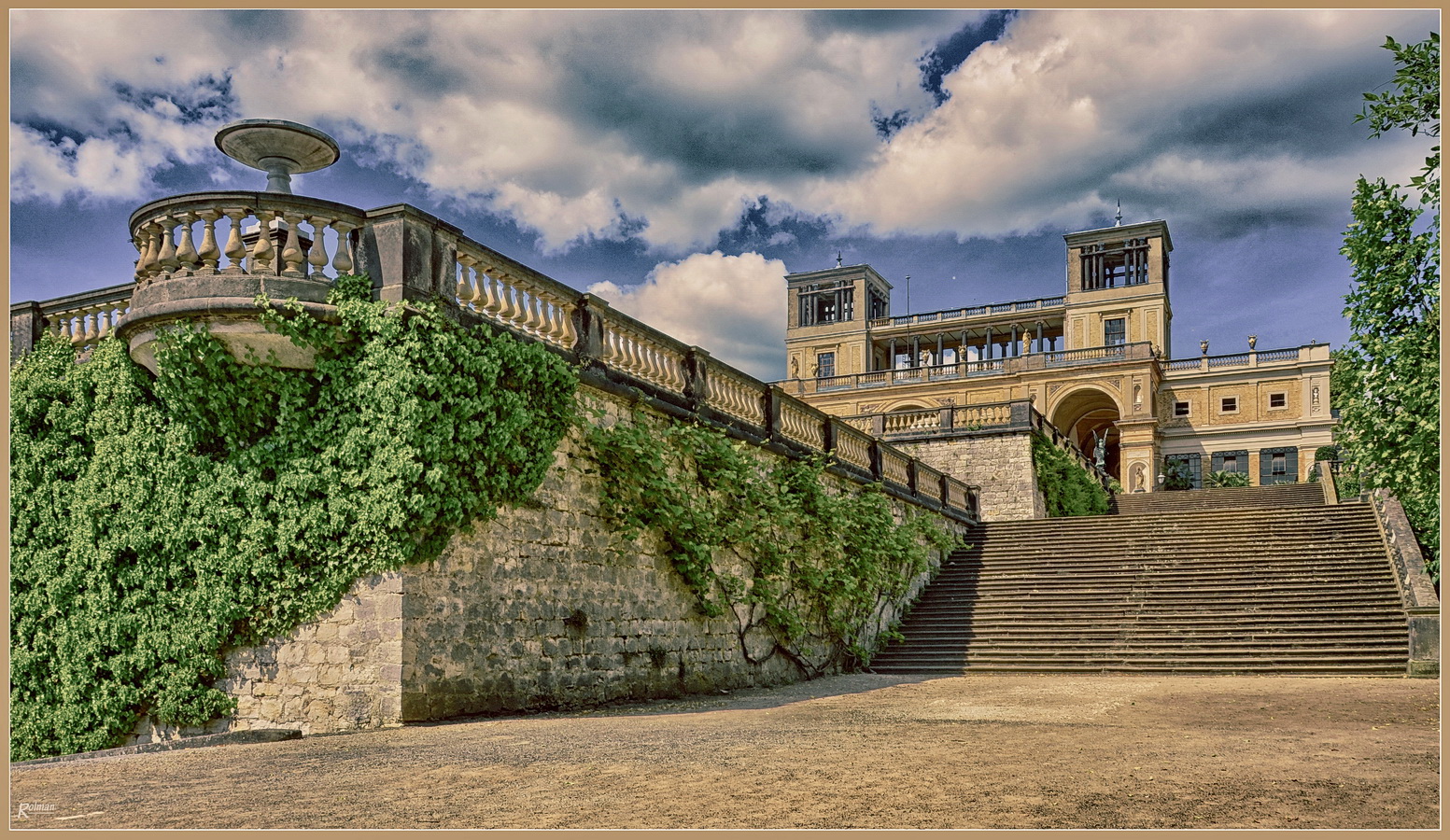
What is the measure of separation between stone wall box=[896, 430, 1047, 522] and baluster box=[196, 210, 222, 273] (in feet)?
70.8

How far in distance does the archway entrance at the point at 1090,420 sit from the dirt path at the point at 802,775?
46.1 metres

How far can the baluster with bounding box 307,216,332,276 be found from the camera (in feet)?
28.1

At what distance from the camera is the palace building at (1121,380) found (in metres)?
52.8

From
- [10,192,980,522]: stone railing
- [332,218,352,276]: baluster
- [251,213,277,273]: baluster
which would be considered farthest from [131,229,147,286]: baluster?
[332,218,352,276]: baluster

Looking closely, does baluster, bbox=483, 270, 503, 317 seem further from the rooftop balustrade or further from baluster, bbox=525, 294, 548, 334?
the rooftop balustrade

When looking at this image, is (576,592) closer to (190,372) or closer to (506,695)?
(506,695)

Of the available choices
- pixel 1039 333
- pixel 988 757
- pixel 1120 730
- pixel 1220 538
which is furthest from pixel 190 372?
pixel 1039 333

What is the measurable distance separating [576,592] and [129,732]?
13.5 ft

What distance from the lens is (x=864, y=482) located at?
17.8 metres

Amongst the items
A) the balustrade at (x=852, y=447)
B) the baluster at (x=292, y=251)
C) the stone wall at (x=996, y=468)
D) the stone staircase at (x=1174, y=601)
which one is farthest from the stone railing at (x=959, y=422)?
the baluster at (x=292, y=251)

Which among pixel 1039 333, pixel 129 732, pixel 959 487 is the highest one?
pixel 1039 333

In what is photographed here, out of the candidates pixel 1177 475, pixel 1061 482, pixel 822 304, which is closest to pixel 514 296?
pixel 1061 482

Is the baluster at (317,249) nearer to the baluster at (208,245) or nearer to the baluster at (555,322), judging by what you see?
the baluster at (208,245)

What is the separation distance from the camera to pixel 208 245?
8508 millimetres
